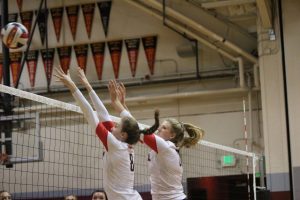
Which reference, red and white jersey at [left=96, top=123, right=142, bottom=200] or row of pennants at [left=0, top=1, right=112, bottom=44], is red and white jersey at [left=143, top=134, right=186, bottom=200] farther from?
row of pennants at [left=0, top=1, right=112, bottom=44]

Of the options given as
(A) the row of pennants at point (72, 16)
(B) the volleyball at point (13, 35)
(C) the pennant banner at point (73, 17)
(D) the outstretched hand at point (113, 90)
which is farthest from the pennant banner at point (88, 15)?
(D) the outstretched hand at point (113, 90)

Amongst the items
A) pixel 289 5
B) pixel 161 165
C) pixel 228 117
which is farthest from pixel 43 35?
pixel 161 165

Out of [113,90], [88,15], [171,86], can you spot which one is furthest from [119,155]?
[88,15]

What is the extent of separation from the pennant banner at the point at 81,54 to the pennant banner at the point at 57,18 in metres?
0.63

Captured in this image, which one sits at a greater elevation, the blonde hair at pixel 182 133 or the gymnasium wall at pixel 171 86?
the gymnasium wall at pixel 171 86

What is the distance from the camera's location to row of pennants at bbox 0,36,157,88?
46.7 ft

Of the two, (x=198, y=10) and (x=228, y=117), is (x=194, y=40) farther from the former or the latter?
(x=228, y=117)

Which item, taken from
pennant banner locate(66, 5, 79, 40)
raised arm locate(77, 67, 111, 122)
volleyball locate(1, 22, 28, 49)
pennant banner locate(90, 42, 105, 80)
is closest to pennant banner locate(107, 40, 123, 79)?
pennant banner locate(90, 42, 105, 80)

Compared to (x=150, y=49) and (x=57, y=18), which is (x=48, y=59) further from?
(x=150, y=49)

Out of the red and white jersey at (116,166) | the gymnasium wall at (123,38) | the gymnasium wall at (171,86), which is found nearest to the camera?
the red and white jersey at (116,166)

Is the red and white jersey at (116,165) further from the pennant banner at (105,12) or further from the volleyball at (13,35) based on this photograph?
the pennant banner at (105,12)

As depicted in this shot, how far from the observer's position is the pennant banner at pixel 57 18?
589 inches

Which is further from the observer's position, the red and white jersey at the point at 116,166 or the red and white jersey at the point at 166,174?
the red and white jersey at the point at 166,174

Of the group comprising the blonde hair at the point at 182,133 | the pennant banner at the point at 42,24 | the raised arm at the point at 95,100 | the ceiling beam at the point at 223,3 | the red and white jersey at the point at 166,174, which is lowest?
the red and white jersey at the point at 166,174
